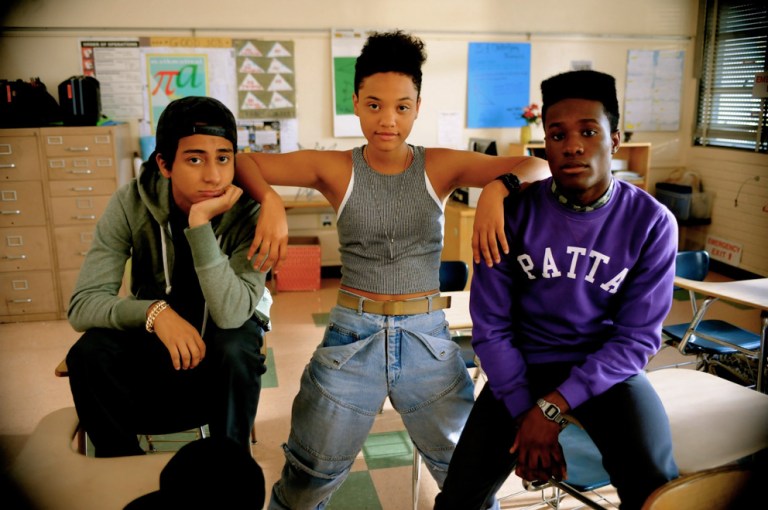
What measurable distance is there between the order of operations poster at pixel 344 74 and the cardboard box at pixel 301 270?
1129mm

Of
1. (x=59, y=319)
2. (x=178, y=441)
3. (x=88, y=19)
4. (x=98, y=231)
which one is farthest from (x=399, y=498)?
(x=88, y=19)

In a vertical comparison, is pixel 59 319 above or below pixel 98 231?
below

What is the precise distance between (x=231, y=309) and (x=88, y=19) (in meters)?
4.55

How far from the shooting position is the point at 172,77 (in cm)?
533

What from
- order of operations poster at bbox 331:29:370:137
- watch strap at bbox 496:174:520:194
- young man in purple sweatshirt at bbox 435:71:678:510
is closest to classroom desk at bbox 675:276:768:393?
young man in purple sweatshirt at bbox 435:71:678:510

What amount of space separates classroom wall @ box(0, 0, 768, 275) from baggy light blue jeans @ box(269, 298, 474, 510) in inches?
167

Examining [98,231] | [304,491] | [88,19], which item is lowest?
[304,491]

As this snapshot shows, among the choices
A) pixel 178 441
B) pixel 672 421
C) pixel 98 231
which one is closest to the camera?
pixel 672 421

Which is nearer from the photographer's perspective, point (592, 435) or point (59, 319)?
point (592, 435)

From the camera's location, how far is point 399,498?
2445 mm

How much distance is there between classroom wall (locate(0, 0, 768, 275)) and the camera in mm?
5121

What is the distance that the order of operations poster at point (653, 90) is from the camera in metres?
6.17

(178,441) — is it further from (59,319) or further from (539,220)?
(59,319)

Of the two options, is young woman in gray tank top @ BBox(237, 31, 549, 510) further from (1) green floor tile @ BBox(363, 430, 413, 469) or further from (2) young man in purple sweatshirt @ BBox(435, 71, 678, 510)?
(1) green floor tile @ BBox(363, 430, 413, 469)
